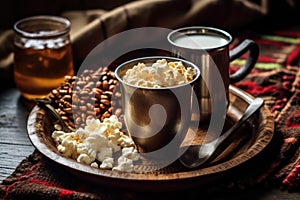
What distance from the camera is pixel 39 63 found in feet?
3.27

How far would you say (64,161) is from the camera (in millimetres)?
741

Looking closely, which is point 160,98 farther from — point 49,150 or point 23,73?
point 23,73

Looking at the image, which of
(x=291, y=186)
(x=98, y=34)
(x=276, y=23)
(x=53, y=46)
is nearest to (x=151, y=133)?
(x=291, y=186)

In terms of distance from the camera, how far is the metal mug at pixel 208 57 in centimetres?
86

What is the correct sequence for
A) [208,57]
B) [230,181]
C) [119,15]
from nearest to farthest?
[230,181]
[208,57]
[119,15]

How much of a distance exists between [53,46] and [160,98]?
0.31 m

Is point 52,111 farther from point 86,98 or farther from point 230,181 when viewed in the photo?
point 230,181

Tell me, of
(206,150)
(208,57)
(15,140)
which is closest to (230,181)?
(206,150)

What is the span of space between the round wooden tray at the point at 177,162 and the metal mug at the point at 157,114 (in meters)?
0.03

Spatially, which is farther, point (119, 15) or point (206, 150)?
point (119, 15)

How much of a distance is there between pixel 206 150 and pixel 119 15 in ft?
1.51

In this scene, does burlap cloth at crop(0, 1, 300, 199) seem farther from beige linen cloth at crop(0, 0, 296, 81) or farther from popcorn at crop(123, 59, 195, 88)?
popcorn at crop(123, 59, 195, 88)

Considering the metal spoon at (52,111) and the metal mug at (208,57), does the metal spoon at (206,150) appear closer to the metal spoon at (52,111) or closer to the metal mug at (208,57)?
the metal mug at (208,57)

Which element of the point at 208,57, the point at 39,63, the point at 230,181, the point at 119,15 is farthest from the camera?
the point at 119,15
